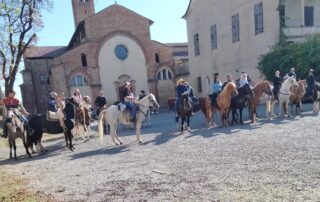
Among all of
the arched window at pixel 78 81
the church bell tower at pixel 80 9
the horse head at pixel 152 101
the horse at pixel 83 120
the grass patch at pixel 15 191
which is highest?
the church bell tower at pixel 80 9

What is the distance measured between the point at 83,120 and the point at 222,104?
20.1ft

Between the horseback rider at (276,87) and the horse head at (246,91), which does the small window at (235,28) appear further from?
the horse head at (246,91)

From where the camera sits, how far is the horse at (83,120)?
12703mm

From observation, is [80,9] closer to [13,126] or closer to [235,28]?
[235,28]

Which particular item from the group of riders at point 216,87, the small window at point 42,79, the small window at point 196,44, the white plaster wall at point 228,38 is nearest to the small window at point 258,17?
the white plaster wall at point 228,38

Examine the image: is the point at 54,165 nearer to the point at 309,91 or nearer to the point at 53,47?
the point at 309,91

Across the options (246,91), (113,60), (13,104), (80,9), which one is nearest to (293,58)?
(246,91)

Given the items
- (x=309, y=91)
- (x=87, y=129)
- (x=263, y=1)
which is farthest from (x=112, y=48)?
(x=309, y=91)

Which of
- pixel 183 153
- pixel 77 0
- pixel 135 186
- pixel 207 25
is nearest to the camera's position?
pixel 135 186

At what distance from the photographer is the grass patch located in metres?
5.83

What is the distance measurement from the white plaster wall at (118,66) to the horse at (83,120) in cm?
2134

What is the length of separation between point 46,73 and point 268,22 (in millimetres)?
33885

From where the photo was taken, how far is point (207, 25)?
2956 centimetres

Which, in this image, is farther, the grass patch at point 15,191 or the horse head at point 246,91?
the horse head at point 246,91
